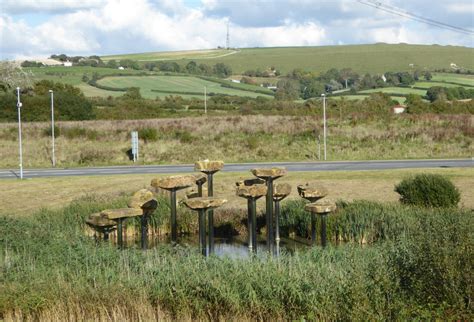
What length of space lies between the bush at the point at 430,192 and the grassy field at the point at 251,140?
25286mm

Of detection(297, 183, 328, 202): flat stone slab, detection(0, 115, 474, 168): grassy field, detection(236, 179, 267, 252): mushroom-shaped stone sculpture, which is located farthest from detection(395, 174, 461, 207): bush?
detection(0, 115, 474, 168): grassy field

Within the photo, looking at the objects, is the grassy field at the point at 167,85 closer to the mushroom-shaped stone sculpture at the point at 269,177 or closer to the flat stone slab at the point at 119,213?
the mushroom-shaped stone sculpture at the point at 269,177

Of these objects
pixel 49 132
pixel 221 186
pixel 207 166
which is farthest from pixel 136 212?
pixel 49 132

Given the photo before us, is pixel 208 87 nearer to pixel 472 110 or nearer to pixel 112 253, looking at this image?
pixel 472 110

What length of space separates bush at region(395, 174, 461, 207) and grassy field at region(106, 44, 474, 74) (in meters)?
119

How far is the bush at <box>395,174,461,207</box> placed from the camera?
2488cm

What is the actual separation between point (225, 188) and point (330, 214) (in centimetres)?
1016

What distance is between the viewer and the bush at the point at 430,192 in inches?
979

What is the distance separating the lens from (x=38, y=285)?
44.5ft

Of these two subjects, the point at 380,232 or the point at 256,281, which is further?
the point at 380,232

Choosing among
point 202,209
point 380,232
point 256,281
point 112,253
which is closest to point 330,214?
point 380,232

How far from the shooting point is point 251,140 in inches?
2189

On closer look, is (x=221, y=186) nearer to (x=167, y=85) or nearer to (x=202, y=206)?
(x=202, y=206)

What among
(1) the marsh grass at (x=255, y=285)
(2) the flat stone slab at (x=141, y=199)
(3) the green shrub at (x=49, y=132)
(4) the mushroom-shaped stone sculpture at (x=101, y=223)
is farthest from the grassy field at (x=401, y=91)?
(1) the marsh grass at (x=255, y=285)
